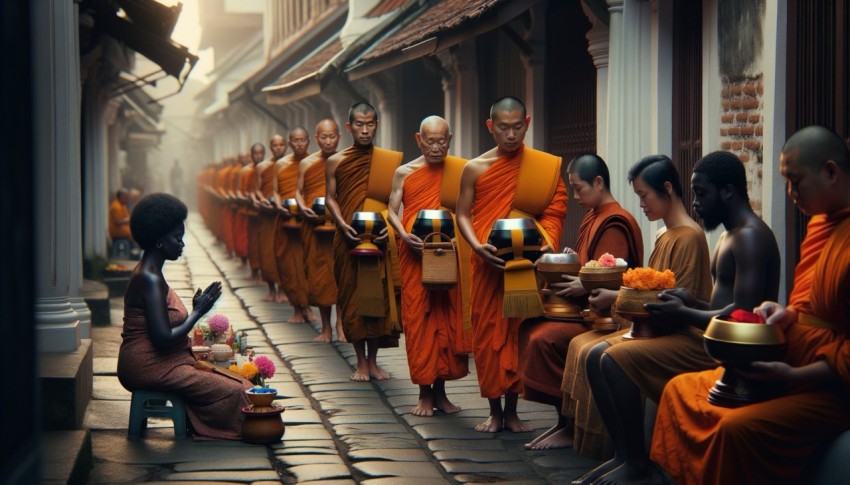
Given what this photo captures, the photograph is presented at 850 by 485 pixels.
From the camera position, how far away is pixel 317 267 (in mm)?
11953

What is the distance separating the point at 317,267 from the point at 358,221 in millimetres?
2777

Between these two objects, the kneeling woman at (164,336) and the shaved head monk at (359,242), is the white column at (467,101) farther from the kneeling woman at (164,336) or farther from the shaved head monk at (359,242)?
the kneeling woman at (164,336)

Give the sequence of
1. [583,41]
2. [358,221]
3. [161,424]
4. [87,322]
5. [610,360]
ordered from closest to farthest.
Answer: [610,360] → [161,424] → [87,322] → [358,221] → [583,41]

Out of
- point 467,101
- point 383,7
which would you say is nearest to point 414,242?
point 467,101

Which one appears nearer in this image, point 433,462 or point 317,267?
point 433,462

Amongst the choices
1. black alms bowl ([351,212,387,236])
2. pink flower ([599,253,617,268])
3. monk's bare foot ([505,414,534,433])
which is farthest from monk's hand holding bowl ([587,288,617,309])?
black alms bowl ([351,212,387,236])

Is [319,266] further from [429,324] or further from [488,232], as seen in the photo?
[488,232]

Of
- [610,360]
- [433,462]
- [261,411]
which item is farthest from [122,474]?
[610,360]

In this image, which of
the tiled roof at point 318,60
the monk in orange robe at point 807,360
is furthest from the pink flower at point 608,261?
the tiled roof at point 318,60

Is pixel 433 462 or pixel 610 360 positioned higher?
pixel 610 360

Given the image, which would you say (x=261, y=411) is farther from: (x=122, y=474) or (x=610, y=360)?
(x=610, y=360)

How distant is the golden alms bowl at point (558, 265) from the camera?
6.61 metres

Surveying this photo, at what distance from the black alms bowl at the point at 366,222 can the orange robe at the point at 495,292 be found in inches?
73.6

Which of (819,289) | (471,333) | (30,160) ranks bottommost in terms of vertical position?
(471,333)
